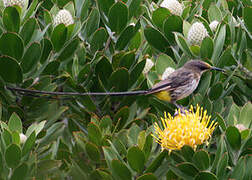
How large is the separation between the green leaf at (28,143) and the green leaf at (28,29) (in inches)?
33.8

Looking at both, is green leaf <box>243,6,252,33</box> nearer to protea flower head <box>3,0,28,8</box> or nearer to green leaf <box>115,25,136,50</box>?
green leaf <box>115,25,136,50</box>

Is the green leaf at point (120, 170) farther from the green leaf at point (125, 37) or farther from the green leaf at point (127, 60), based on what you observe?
the green leaf at point (125, 37)

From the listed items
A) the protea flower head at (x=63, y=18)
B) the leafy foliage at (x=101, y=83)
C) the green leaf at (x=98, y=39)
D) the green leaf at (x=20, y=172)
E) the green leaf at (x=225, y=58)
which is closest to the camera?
the green leaf at (x=20, y=172)

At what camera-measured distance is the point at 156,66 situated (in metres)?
3.28

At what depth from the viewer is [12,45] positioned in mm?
3174

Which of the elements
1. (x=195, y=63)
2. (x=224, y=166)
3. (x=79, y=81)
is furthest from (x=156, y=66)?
(x=224, y=166)

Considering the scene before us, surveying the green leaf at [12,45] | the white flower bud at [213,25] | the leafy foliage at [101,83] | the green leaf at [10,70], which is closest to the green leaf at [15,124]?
the leafy foliage at [101,83]

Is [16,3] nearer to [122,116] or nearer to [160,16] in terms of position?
[160,16]

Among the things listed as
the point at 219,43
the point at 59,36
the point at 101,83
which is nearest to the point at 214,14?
the point at 219,43

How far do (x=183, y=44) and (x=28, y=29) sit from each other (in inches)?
42.0

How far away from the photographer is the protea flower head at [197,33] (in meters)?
3.29

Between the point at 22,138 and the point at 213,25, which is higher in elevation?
the point at 213,25

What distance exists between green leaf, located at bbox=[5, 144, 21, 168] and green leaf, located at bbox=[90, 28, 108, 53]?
3.64ft

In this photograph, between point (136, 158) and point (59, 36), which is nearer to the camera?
point (136, 158)
